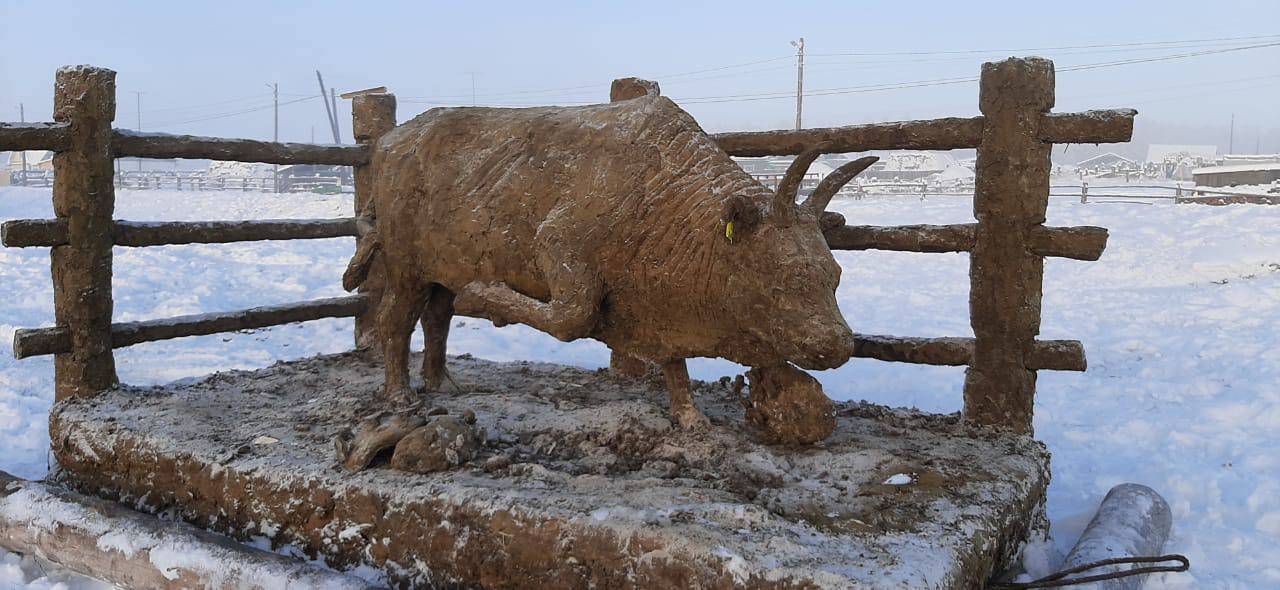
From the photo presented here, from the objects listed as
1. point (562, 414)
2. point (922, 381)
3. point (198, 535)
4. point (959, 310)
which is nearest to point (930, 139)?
point (562, 414)

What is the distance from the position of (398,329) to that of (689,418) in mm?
1568

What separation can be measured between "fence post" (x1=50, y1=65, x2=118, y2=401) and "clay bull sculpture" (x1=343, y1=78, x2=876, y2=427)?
4.58ft

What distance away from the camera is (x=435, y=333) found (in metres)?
4.47

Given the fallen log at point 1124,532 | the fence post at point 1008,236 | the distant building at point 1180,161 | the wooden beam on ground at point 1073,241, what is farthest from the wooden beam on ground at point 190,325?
the distant building at point 1180,161

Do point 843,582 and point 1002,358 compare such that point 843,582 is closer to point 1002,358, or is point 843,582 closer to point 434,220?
point 1002,358

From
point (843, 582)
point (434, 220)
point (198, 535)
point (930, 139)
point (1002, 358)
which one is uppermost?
point (930, 139)

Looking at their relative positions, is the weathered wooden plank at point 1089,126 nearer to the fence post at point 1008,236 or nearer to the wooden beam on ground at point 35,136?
the fence post at point 1008,236

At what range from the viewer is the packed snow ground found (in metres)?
3.86

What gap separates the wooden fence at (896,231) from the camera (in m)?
3.54

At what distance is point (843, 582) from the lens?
2.22m

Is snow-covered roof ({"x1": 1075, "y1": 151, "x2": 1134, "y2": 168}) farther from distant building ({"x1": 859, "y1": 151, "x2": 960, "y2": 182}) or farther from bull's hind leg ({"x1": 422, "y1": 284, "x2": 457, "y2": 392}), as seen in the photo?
bull's hind leg ({"x1": 422, "y1": 284, "x2": 457, "y2": 392})

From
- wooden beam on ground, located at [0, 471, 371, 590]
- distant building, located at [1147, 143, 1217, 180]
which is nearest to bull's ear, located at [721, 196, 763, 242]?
wooden beam on ground, located at [0, 471, 371, 590]

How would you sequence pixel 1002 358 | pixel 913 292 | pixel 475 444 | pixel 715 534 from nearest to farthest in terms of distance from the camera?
pixel 715 534, pixel 475 444, pixel 1002 358, pixel 913 292

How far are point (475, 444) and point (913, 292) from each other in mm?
6053
